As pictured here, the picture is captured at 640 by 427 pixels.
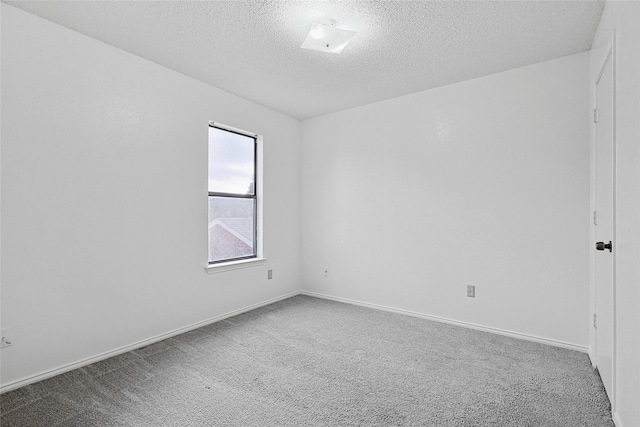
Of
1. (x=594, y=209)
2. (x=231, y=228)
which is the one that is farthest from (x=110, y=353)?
(x=594, y=209)

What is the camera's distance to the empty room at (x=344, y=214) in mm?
1904

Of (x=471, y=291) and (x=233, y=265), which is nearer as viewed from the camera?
(x=471, y=291)

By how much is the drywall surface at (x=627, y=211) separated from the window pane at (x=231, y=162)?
320cm

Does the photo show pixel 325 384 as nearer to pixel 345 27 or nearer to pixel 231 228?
pixel 231 228

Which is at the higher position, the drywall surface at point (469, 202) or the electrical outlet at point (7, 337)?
the drywall surface at point (469, 202)

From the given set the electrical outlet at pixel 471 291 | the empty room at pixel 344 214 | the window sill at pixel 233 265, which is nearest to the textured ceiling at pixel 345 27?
the empty room at pixel 344 214

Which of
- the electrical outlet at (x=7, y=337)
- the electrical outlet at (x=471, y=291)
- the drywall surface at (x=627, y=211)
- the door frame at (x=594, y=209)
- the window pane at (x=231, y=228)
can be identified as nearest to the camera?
the drywall surface at (x=627, y=211)

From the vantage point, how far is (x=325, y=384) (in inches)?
83.4

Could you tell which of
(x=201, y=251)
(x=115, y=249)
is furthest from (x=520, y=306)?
(x=115, y=249)

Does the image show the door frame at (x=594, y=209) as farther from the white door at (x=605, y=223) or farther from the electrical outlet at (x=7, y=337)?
the electrical outlet at (x=7, y=337)

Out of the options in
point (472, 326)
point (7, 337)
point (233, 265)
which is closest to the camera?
point (7, 337)

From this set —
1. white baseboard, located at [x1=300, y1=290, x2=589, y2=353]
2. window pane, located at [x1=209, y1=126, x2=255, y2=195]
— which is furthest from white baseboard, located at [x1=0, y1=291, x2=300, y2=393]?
window pane, located at [x1=209, y1=126, x2=255, y2=195]

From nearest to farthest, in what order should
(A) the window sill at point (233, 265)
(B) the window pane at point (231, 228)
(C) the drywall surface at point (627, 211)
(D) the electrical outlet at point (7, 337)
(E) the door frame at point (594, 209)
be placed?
1. (C) the drywall surface at point (627, 211)
2. (E) the door frame at point (594, 209)
3. (D) the electrical outlet at point (7, 337)
4. (A) the window sill at point (233, 265)
5. (B) the window pane at point (231, 228)

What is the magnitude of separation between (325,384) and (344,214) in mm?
2239
